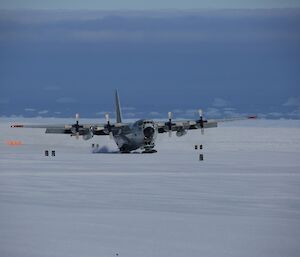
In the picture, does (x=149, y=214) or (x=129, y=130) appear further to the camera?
(x=129, y=130)

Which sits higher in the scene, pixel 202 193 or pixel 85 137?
pixel 85 137

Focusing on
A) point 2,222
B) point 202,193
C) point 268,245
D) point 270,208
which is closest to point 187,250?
point 268,245

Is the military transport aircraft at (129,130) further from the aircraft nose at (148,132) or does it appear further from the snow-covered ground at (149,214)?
the snow-covered ground at (149,214)

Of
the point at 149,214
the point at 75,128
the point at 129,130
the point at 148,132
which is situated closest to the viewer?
the point at 149,214

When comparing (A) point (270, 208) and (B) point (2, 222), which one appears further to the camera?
(A) point (270, 208)

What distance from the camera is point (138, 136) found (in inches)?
2687

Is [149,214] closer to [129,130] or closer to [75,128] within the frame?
[129,130]

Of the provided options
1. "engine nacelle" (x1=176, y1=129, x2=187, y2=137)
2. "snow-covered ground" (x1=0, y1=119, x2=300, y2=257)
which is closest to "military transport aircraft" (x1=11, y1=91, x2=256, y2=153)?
"engine nacelle" (x1=176, y1=129, x2=187, y2=137)

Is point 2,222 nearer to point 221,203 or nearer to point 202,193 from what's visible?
point 221,203

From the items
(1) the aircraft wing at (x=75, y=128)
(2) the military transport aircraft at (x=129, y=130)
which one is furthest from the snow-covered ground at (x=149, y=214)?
(1) the aircraft wing at (x=75, y=128)

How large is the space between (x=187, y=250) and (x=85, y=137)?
53.3 meters

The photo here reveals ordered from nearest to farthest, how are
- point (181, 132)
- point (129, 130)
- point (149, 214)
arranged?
point (149, 214) < point (129, 130) < point (181, 132)

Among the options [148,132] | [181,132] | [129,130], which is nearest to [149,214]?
[148,132]

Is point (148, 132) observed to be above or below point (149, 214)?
above
